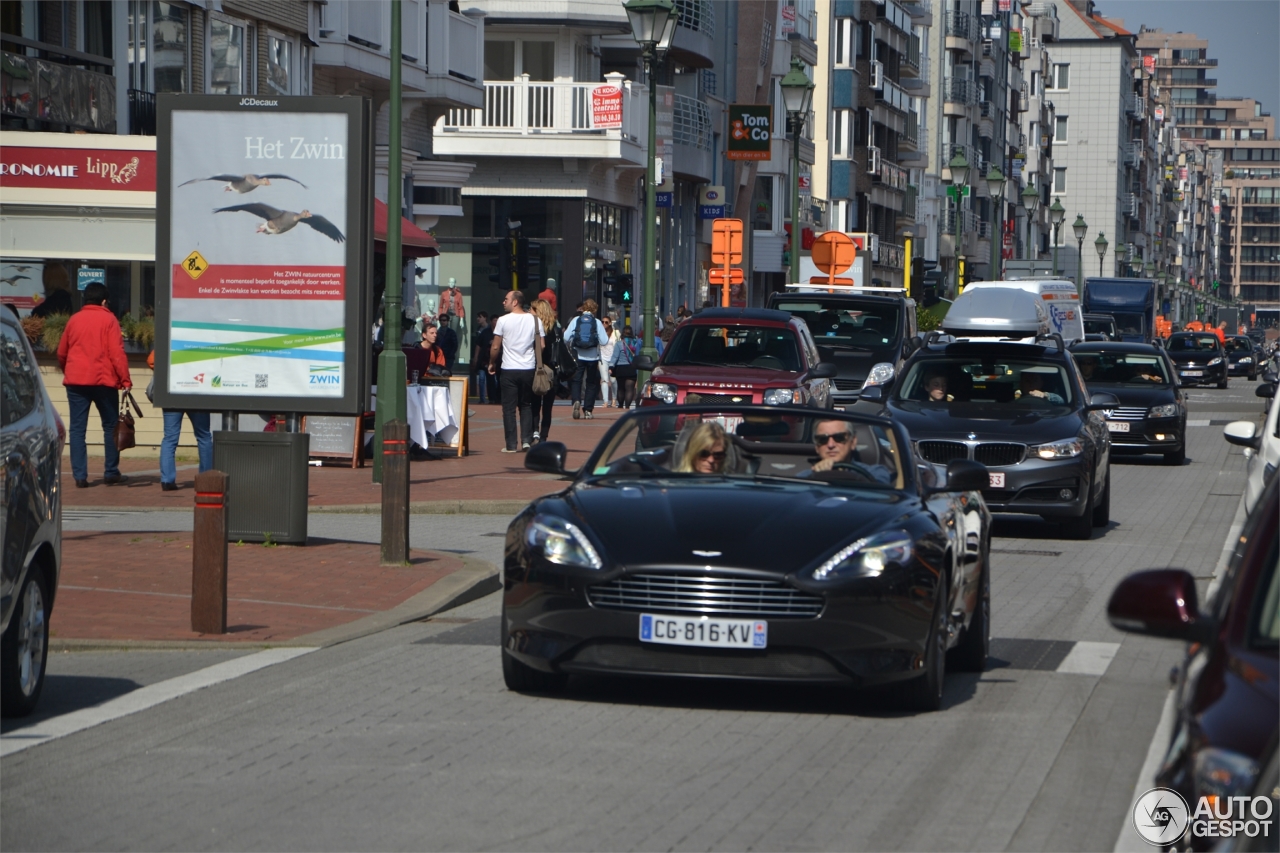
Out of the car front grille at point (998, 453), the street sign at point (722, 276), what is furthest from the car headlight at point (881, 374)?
Result: the car front grille at point (998, 453)

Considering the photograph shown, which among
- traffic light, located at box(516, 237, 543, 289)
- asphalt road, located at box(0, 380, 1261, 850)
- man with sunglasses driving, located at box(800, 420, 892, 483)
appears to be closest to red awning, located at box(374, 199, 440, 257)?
traffic light, located at box(516, 237, 543, 289)

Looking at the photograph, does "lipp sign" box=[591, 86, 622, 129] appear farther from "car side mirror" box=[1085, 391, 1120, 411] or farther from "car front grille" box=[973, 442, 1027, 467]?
"car front grille" box=[973, 442, 1027, 467]

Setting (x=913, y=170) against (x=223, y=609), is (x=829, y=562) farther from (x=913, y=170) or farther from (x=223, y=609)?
(x=913, y=170)

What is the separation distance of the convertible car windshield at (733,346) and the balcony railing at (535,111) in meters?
21.5

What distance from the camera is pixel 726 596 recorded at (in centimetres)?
786

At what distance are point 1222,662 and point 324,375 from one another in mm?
10654

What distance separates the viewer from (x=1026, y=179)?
13762cm

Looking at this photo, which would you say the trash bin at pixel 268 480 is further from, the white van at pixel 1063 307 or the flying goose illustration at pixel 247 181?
the white van at pixel 1063 307

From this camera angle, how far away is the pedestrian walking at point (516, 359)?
23.8 metres

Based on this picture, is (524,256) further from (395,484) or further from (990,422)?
(395,484)

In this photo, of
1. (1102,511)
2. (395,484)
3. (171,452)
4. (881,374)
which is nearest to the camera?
(395,484)

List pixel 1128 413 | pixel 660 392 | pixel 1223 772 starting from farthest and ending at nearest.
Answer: pixel 1128 413 → pixel 660 392 → pixel 1223 772

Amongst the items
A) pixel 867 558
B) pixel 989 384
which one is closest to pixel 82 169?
pixel 989 384

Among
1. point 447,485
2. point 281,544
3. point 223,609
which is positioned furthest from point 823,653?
point 447,485
